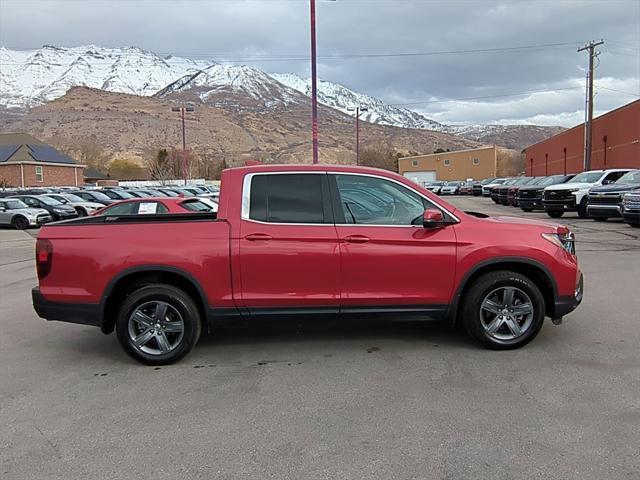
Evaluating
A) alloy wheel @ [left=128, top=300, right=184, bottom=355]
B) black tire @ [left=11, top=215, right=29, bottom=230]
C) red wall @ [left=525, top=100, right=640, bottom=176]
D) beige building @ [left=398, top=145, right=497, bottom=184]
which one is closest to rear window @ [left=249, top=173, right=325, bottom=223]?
alloy wheel @ [left=128, top=300, right=184, bottom=355]

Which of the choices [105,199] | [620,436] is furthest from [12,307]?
[105,199]

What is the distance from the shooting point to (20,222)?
2438 centimetres

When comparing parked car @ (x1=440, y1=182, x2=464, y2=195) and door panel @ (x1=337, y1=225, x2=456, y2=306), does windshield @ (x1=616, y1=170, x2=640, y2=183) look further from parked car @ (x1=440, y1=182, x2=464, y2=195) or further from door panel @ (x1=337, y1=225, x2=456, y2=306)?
parked car @ (x1=440, y1=182, x2=464, y2=195)

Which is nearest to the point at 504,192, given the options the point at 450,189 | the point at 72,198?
the point at 72,198

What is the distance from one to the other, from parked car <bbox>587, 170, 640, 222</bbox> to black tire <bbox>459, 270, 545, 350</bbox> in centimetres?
1489

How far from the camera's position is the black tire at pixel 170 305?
503cm

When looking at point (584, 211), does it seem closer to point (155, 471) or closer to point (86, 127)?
point (155, 471)

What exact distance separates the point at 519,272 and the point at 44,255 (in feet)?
15.0

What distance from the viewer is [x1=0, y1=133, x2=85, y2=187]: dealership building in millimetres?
60750

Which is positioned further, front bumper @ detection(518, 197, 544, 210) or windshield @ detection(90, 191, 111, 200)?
windshield @ detection(90, 191, 111, 200)

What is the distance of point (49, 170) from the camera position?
6406cm

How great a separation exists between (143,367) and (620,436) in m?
3.96

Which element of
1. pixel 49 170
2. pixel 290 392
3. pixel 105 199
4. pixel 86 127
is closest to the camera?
pixel 290 392

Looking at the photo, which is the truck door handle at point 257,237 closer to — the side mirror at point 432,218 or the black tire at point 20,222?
the side mirror at point 432,218
